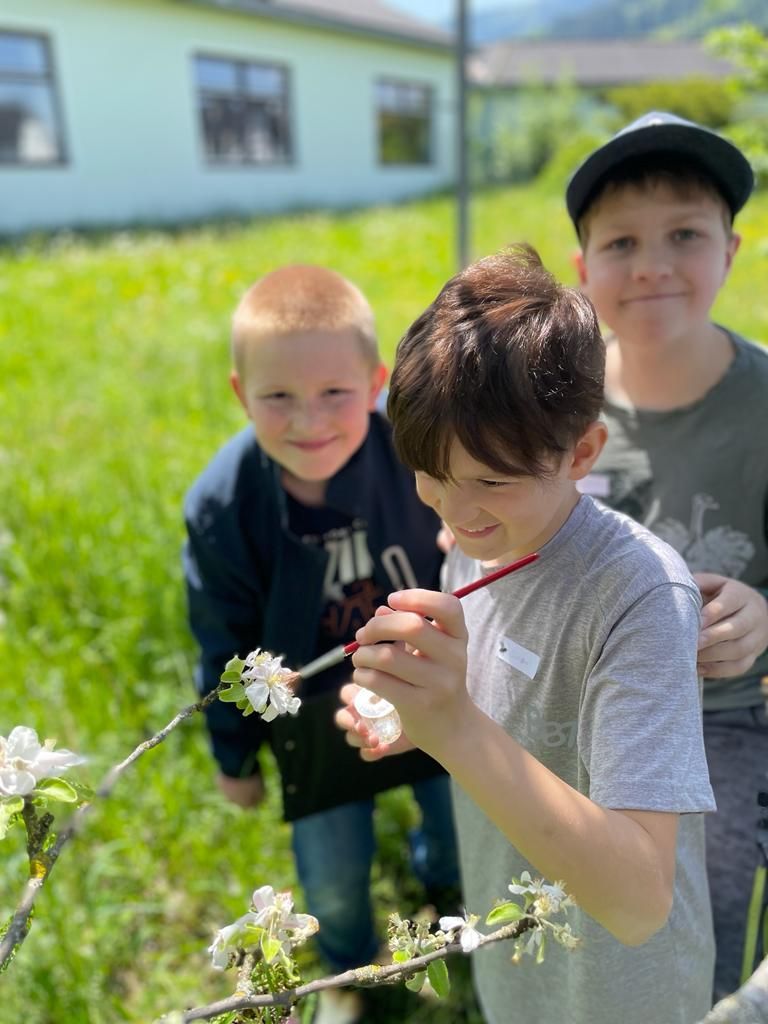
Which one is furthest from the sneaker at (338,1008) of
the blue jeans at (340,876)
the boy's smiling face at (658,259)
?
the boy's smiling face at (658,259)

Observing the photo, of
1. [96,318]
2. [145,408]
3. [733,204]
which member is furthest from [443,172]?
[733,204]

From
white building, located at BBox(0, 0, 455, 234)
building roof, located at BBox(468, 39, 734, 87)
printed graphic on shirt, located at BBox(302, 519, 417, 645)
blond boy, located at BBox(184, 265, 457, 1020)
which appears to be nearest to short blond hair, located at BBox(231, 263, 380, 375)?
blond boy, located at BBox(184, 265, 457, 1020)

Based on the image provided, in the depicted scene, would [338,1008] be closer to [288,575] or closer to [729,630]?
[288,575]

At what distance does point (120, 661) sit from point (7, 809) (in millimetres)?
2252

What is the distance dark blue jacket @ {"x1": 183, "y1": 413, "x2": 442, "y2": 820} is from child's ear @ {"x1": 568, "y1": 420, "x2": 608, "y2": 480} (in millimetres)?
765

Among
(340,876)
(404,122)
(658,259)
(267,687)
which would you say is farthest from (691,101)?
(267,687)

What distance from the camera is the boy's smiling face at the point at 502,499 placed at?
980 mm

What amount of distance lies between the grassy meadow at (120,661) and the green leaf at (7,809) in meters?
1.30

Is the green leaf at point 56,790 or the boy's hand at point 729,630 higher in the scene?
the green leaf at point 56,790

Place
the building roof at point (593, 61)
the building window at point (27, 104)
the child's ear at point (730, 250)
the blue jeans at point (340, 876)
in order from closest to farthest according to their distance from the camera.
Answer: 1. the child's ear at point (730, 250)
2. the blue jeans at point (340, 876)
3. the building window at point (27, 104)
4. the building roof at point (593, 61)

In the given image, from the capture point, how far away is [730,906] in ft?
4.93

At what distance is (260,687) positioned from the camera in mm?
875

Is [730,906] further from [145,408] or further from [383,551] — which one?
[145,408]

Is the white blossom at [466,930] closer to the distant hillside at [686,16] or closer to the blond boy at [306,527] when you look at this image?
the blond boy at [306,527]
